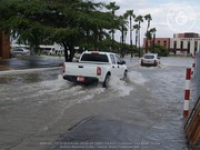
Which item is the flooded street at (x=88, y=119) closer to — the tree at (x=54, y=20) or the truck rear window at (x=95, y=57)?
the truck rear window at (x=95, y=57)

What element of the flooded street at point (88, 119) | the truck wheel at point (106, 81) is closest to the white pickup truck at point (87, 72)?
the truck wheel at point (106, 81)

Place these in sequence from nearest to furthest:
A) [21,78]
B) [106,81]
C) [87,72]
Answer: [87,72]
[106,81]
[21,78]

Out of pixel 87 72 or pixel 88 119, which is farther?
pixel 87 72

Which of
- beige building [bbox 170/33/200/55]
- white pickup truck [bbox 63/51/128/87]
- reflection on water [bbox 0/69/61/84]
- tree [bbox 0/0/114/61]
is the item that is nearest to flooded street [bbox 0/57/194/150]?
white pickup truck [bbox 63/51/128/87]

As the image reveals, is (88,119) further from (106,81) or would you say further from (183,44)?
(183,44)

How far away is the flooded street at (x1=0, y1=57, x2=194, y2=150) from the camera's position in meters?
6.75

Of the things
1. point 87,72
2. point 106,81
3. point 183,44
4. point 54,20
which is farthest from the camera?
point 183,44

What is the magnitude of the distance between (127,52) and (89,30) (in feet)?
277

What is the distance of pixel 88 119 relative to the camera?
8.96 meters

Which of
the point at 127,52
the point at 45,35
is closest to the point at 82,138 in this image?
the point at 45,35

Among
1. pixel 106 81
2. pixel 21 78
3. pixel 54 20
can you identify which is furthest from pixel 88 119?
pixel 54 20

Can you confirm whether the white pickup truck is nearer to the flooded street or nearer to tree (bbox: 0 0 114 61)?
the flooded street

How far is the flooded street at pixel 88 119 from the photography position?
22.1 feet

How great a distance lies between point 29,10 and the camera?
1120 inches
